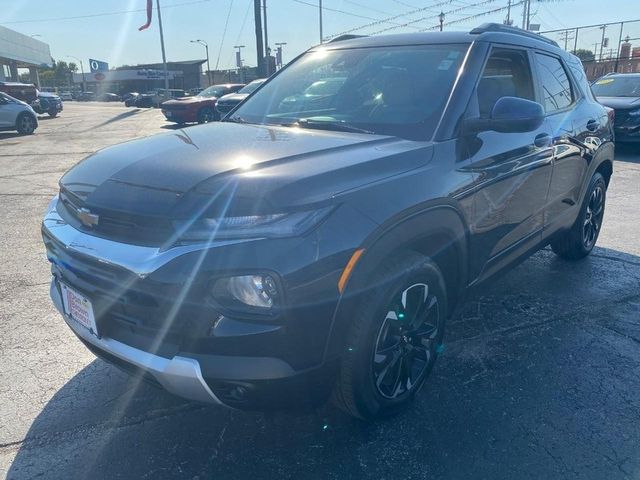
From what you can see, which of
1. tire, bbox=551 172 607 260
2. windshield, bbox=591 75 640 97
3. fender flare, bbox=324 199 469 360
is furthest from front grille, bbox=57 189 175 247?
windshield, bbox=591 75 640 97

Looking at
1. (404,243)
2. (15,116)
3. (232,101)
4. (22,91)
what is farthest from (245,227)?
(22,91)

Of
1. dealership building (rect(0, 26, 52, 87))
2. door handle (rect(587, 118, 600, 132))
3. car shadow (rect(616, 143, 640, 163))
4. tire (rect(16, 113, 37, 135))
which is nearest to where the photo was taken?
door handle (rect(587, 118, 600, 132))

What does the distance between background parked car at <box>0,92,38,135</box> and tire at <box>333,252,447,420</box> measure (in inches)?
730

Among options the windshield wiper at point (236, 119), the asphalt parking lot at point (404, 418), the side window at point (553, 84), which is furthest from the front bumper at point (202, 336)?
the side window at point (553, 84)

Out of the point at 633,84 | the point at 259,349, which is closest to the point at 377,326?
the point at 259,349

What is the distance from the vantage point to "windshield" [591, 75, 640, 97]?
39.5ft

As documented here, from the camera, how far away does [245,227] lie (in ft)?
6.46

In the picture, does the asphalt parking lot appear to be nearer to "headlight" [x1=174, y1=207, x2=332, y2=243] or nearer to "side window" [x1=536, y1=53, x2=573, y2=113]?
"headlight" [x1=174, y1=207, x2=332, y2=243]

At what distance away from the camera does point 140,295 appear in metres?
2.04

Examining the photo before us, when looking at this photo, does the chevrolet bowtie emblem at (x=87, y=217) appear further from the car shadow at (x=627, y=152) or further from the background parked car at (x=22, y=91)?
the background parked car at (x=22, y=91)

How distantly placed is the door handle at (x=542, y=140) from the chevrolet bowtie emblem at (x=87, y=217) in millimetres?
2655

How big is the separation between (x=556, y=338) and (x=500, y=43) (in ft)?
6.38

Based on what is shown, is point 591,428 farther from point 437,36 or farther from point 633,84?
point 633,84

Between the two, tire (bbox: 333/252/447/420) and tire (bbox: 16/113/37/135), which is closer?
tire (bbox: 333/252/447/420)
